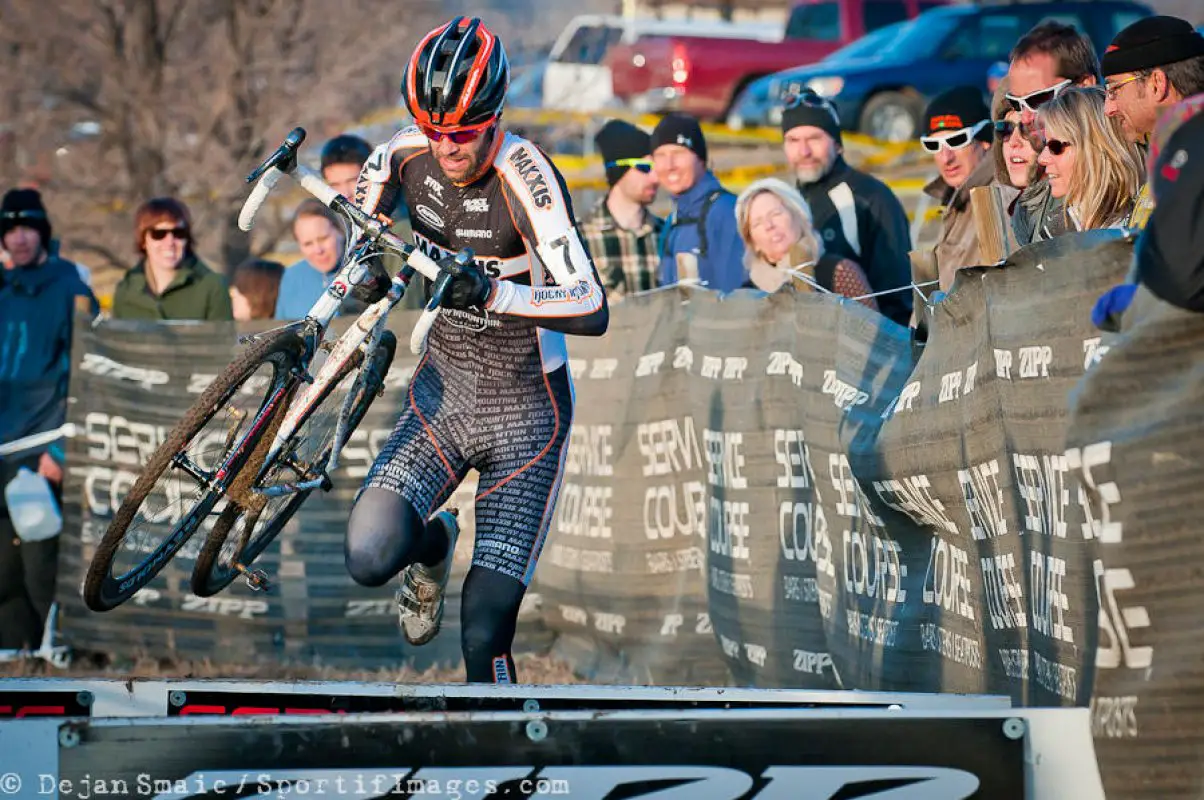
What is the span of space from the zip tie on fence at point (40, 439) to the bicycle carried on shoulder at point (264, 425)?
4238 millimetres

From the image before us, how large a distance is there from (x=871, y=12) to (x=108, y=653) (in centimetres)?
2224

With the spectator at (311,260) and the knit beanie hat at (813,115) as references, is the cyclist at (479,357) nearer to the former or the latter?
the knit beanie hat at (813,115)

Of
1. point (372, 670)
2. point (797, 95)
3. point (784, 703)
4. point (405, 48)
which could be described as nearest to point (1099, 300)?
point (784, 703)

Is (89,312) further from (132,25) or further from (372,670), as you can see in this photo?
(132,25)

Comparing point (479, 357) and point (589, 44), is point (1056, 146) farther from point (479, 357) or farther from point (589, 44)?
point (589, 44)

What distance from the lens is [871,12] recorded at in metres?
30.8

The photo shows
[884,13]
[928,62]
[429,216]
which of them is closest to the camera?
[429,216]

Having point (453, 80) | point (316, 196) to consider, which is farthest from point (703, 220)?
point (316, 196)

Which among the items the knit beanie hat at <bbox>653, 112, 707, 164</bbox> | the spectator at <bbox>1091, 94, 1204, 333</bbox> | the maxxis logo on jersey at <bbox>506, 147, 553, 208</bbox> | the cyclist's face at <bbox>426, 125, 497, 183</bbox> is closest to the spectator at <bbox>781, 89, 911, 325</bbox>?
the knit beanie hat at <bbox>653, 112, 707, 164</bbox>

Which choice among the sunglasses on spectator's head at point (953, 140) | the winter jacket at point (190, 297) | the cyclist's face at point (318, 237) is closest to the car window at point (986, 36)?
the winter jacket at point (190, 297)

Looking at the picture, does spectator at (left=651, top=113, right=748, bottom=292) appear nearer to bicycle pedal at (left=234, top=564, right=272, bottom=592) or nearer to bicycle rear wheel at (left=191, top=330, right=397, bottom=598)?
bicycle rear wheel at (left=191, top=330, right=397, bottom=598)

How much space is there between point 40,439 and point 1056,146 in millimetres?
6855

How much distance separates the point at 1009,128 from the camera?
25.9ft

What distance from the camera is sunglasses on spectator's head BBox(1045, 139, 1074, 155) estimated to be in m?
6.47
